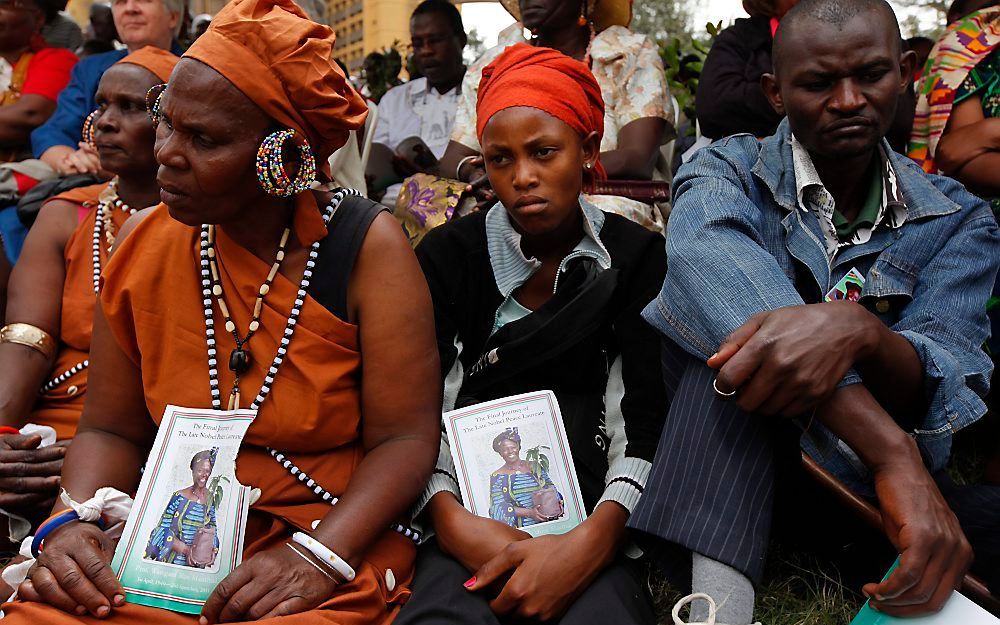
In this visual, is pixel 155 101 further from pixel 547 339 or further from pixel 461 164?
pixel 461 164

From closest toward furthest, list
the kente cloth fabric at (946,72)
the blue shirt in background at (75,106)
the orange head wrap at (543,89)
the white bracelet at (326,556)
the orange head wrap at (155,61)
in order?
the white bracelet at (326,556) < the orange head wrap at (543,89) < the orange head wrap at (155,61) < the kente cloth fabric at (946,72) < the blue shirt in background at (75,106)

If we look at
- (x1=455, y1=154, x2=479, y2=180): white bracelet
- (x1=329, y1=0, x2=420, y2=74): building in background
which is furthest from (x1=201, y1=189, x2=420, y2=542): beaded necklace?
(x1=329, y1=0, x2=420, y2=74): building in background

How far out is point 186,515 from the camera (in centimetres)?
212

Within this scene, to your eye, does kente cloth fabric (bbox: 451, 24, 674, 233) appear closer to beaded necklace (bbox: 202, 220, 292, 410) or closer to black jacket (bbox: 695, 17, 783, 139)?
black jacket (bbox: 695, 17, 783, 139)

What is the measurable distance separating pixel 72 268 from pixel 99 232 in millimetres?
167

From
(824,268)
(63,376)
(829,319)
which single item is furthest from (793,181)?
(63,376)

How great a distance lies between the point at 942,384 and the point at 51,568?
2165 mm

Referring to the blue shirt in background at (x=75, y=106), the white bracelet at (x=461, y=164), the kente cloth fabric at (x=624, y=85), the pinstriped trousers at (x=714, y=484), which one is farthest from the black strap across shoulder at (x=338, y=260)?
the blue shirt in background at (x=75, y=106)

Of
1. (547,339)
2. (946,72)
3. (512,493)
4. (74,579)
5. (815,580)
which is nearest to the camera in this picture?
(74,579)

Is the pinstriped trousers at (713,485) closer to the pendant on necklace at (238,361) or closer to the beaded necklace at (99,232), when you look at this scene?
the pendant on necklace at (238,361)

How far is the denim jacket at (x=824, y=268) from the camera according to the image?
2164mm

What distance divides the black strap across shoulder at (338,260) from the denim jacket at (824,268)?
2.65ft

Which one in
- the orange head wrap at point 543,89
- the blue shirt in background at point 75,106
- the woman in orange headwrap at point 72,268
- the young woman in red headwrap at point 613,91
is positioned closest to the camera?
the orange head wrap at point 543,89

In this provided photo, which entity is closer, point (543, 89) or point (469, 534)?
point (469, 534)
